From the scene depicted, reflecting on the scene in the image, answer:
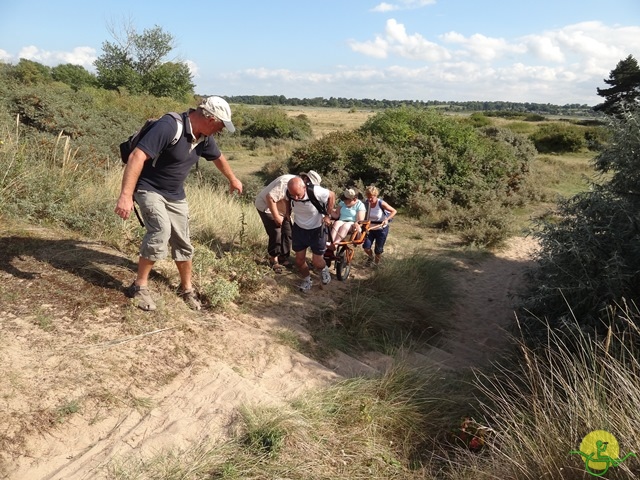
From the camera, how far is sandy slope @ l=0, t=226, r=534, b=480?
276cm

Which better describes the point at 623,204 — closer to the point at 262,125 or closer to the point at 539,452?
the point at 539,452

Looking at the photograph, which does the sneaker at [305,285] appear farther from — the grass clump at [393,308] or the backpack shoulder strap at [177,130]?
the backpack shoulder strap at [177,130]

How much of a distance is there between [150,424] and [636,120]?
19.0 feet

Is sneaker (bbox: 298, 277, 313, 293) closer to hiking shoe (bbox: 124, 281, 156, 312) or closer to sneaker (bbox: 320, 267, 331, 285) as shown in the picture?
sneaker (bbox: 320, 267, 331, 285)

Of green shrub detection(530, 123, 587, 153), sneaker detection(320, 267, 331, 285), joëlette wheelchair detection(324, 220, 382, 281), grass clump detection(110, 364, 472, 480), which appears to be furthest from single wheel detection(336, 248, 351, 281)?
green shrub detection(530, 123, 587, 153)

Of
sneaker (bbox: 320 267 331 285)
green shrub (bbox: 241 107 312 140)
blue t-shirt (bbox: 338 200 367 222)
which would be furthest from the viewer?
green shrub (bbox: 241 107 312 140)

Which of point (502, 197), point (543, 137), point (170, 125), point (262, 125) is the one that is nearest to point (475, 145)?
point (502, 197)

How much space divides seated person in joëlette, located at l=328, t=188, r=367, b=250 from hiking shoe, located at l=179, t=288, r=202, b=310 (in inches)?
89.3

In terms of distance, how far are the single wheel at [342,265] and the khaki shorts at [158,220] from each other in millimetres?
2705

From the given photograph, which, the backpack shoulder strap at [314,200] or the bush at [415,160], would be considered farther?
the bush at [415,160]

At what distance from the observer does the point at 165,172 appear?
4027 mm

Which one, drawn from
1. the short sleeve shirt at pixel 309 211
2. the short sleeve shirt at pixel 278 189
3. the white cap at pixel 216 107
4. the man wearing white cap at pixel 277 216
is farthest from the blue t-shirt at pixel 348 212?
the white cap at pixel 216 107

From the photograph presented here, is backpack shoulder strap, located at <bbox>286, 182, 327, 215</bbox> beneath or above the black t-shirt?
beneath

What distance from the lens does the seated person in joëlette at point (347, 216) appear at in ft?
21.2
